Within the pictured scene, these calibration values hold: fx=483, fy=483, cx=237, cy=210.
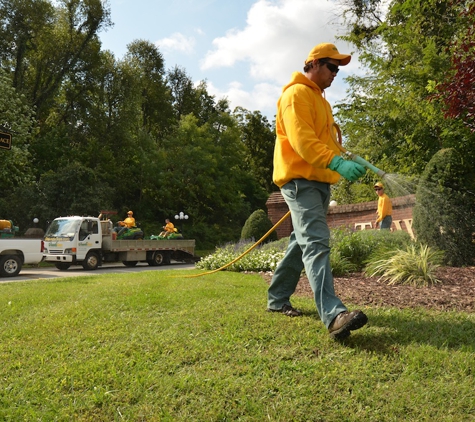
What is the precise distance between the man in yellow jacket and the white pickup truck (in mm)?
12658

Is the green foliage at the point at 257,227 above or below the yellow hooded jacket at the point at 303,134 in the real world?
below

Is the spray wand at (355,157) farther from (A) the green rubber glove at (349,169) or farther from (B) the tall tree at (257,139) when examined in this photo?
(B) the tall tree at (257,139)

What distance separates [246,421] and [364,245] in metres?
7.09

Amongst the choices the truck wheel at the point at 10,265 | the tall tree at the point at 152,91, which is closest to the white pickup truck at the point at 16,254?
the truck wheel at the point at 10,265

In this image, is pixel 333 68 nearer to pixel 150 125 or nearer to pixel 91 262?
pixel 91 262

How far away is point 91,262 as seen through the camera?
1764cm

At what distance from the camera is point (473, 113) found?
7938 mm

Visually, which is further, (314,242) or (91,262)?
(91,262)

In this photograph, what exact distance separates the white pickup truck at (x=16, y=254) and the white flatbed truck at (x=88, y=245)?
166cm

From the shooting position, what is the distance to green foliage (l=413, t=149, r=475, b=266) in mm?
8555

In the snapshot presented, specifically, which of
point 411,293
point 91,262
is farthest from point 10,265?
point 411,293

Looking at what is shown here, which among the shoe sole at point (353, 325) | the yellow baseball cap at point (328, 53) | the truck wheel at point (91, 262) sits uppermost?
the yellow baseball cap at point (328, 53)

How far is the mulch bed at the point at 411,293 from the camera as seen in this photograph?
15.6 feet

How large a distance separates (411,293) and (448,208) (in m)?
4.01
